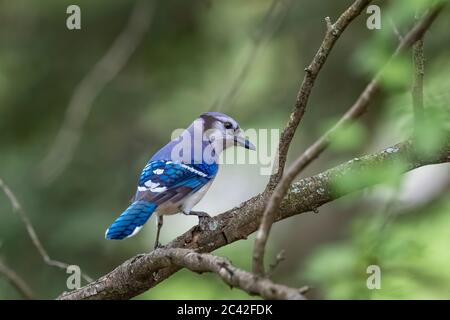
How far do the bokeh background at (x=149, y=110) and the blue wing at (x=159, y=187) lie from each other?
202cm

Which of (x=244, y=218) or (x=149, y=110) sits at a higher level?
(x=149, y=110)

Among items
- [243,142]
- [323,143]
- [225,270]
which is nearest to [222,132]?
[243,142]

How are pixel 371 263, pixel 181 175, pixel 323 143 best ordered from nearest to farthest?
1. pixel 323 143
2. pixel 371 263
3. pixel 181 175

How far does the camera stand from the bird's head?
484 cm

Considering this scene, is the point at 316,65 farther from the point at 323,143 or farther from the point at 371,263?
the point at 323,143

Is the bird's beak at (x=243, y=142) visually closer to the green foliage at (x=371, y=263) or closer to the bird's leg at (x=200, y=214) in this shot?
the bird's leg at (x=200, y=214)

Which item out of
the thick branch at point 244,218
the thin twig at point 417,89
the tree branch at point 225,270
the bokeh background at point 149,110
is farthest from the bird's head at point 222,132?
the bokeh background at point 149,110

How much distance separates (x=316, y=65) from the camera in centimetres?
342

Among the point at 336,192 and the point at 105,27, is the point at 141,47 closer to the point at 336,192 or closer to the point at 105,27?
the point at 105,27

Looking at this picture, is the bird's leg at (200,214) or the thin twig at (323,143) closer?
the thin twig at (323,143)

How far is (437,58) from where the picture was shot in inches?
237

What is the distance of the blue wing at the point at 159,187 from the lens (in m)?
3.77

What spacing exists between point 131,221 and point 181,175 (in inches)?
28.8
